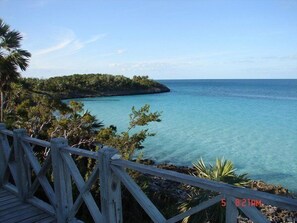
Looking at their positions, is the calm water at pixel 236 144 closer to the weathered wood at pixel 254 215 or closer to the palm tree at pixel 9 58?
the palm tree at pixel 9 58

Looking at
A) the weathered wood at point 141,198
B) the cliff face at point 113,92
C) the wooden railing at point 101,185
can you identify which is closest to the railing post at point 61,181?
the wooden railing at point 101,185

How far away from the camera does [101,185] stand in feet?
9.91

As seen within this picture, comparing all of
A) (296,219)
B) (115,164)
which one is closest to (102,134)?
(296,219)

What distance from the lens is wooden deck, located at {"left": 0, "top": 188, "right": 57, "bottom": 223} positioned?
3861 mm

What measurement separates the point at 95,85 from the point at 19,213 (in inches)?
2458

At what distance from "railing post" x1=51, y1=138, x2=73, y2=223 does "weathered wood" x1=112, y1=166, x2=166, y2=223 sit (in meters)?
0.92

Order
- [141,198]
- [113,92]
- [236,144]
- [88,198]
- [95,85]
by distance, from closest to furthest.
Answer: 1. [141,198]
2. [88,198]
3. [236,144]
4. [95,85]
5. [113,92]

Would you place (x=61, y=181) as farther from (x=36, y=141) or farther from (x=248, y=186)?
(x=248, y=186)

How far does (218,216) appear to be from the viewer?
6543mm

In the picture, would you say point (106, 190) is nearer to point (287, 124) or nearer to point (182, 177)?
point (182, 177)

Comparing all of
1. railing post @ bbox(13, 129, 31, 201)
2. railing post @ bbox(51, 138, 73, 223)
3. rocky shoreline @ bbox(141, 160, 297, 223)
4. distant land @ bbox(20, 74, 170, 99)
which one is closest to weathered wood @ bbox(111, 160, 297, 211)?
railing post @ bbox(51, 138, 73, 223)

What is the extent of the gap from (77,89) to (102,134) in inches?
2009

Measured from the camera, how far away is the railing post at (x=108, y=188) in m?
2.94

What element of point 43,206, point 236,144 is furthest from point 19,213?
point 236,144
